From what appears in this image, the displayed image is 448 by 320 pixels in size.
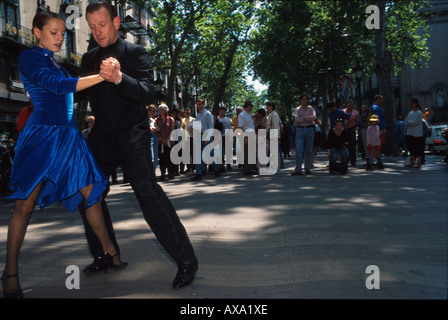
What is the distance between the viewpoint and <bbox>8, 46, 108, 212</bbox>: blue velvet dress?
2686 millimetres

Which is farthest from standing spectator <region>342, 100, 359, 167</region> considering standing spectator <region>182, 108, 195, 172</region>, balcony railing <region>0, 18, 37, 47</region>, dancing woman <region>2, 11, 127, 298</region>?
balcony railing <region>0, 18, 37, 47</region>

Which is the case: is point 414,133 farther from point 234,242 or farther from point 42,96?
point 42,96

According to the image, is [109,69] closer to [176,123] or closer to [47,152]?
[47,152]

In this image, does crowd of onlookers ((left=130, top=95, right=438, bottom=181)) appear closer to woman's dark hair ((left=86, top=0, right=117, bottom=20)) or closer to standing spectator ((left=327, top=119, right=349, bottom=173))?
standing spectator ((left=327, top=119, right=349, bottom=173))

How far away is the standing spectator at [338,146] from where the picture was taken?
34.3ft

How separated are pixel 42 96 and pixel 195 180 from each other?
7.75 metres

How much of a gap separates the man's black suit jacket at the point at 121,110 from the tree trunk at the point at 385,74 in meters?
16.7

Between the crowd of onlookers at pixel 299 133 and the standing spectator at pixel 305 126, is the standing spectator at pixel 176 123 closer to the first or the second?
the crowd of onlookers at pixel 299 133

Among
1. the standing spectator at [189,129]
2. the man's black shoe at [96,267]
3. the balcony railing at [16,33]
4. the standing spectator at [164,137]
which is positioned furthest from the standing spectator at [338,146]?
the balcony railing at [16,33]

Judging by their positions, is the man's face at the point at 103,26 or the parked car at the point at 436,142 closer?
the man's face at the point at 103,26

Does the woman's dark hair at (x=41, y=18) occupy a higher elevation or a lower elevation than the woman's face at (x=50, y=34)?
higher

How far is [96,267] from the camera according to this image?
3191mm

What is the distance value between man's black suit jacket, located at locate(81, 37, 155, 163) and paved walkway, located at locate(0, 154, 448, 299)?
3.09 ft
